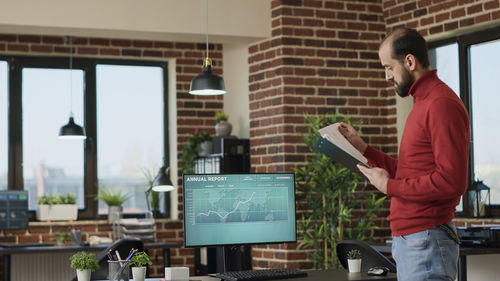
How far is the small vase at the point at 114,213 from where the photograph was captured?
721 centimetres

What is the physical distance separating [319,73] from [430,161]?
3930 millimetres

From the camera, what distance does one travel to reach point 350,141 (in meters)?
3.02

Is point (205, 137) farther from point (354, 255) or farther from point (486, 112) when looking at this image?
point (354, 255)

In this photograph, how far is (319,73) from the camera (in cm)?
641

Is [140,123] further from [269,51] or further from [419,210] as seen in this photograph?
[419,210]

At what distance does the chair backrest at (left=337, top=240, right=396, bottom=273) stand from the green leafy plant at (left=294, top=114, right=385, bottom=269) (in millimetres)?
1796

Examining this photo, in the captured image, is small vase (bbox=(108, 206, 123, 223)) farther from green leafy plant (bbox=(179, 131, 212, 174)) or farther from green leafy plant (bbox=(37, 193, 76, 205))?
green leafy plant (bbox=(179, 131, 212, 174))

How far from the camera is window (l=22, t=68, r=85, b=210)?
23.9 ft

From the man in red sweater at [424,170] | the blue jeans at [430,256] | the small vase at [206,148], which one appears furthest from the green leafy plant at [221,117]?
the blue jeans at [430,256]

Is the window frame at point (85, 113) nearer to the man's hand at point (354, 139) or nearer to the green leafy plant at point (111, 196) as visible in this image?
the green leafy plant at point (111, 196)

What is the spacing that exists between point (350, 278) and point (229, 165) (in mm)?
3298

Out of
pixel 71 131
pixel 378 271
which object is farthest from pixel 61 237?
pixel 378 271

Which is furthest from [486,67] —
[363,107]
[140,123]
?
[140,123]

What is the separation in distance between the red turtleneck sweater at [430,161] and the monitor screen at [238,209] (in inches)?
46.8
